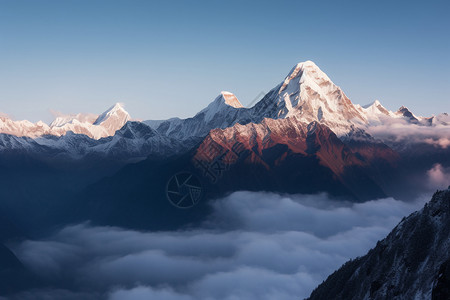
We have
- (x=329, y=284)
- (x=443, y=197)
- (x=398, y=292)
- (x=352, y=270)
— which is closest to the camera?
(x=398, y=292)

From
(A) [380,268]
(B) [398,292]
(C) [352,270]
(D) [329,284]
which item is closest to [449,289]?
(B) [398,292]

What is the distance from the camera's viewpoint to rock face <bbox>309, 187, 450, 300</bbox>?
107 meters

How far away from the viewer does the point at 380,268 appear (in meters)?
129

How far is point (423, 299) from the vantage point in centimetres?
Answer: 10462

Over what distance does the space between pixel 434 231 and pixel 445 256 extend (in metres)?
12.5

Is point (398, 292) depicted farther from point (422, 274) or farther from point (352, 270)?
point (352, 270)

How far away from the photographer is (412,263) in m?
117

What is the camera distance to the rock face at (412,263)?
106931 millimetres

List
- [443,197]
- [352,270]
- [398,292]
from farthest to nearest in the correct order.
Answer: [352,270] < [443,197] < [398,292]

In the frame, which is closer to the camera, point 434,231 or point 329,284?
point 434,231

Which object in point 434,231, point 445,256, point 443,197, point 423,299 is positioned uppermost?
point 443,197

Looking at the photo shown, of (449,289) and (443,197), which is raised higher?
(443,197)

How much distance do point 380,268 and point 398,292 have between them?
48.9 feet

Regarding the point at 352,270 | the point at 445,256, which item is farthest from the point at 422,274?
the point at 352,270
